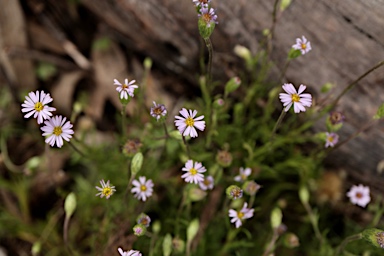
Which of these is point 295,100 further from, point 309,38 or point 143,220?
point 143,220

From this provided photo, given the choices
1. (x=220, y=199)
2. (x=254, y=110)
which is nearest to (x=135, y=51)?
(x=254, y=110)

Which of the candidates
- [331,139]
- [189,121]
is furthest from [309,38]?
[189,121]

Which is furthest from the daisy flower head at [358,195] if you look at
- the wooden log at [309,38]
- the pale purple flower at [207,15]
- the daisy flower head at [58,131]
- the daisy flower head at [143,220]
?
the daisy flower head at [58,131]

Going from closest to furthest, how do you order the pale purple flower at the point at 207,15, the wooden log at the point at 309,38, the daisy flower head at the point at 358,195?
the pale purple flower at the point at 207,15, the wooden log at the point at 309,38, the daisy flower head at the point at 358,195

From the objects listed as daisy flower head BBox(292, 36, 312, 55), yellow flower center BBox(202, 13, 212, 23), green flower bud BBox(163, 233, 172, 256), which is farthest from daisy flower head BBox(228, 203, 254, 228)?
yellow flower center BBox(202, 13, 212, 23)

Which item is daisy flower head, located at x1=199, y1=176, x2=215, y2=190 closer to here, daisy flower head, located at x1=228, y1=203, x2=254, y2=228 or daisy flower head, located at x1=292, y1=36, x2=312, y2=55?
daisy flower head, located at x1=228, y1=203, x2=254, y2=228

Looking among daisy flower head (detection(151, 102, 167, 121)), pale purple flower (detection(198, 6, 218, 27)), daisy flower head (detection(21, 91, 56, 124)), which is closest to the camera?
daisy flower head (detection(21, 91, 56, 124))

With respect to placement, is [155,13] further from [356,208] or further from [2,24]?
[356,208]

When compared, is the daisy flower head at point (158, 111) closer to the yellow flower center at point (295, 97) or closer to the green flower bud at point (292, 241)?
the yellow flower center at point (295, 97)
